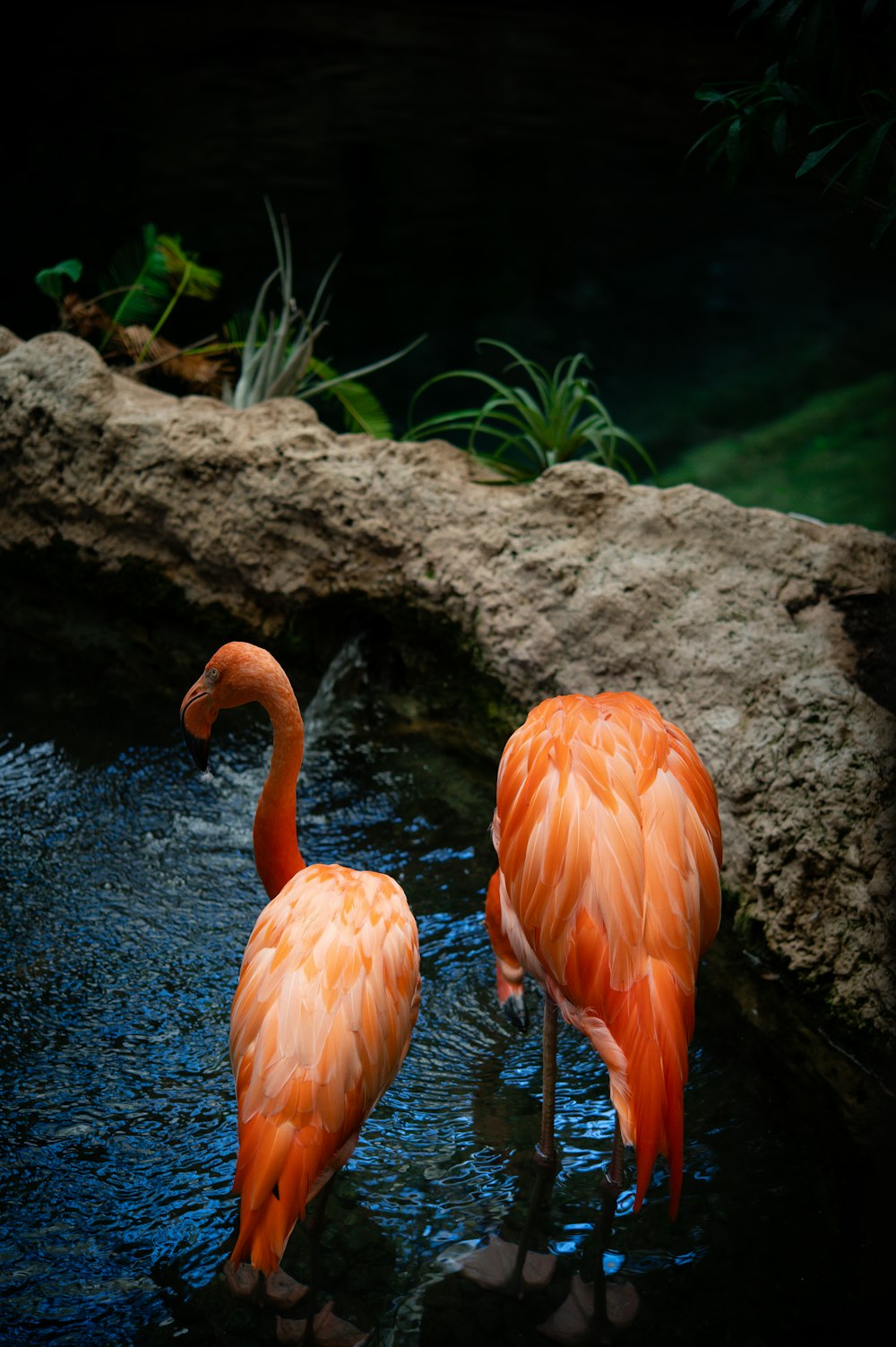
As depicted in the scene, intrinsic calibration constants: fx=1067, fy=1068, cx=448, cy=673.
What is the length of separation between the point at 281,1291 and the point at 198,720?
1.17 m

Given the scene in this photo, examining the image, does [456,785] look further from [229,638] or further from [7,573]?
[7,573]

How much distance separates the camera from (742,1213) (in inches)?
82.7

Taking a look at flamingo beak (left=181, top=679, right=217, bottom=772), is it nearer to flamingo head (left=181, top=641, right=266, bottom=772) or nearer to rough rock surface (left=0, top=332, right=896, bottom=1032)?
flamingo head (left=181, top=641, right=266, bottom=772)

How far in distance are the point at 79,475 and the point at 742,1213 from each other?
314cm

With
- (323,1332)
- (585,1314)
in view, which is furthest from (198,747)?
(585,1314)

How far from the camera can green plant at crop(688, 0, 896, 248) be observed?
2.10 m

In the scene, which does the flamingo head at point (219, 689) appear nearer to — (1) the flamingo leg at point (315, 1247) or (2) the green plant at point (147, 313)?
(1) the flamingo leg at point (315, 1247)

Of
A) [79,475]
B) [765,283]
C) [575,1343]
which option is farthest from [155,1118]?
[765,283]

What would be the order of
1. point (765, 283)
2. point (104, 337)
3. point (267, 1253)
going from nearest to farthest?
point (267, 1253), point (104, 337), point (765, 283)

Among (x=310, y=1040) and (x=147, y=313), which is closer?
(x=310, y=1040)

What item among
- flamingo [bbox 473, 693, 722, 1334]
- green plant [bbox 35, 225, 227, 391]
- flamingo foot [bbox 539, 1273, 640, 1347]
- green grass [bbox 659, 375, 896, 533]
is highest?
flamingo [bbox 473, 693, 722, 1334]

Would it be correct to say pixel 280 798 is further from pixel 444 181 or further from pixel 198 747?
pixel 444 181

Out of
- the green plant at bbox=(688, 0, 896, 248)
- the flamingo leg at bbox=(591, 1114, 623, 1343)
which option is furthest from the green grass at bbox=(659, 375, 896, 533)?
the flamingo leg at bbox=(591, 1114, 623, 1343)

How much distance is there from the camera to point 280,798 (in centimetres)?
234
